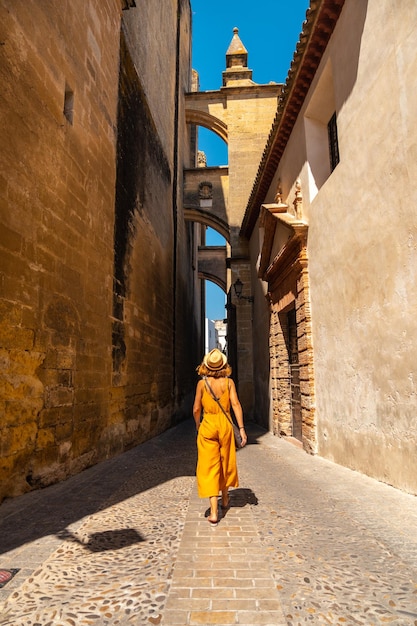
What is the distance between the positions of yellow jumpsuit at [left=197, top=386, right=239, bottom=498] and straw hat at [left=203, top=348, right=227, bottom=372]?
210 mm

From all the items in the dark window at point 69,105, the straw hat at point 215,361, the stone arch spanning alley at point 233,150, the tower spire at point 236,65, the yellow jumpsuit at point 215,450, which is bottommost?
the yellow jumpsuit at point 215,450

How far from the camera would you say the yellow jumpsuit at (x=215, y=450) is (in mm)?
3287

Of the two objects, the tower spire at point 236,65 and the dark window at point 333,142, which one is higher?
the tower spire at point 236,65

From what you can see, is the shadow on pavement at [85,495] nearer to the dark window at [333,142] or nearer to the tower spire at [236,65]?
the dark window at [333,142]

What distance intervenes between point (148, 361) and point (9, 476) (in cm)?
523

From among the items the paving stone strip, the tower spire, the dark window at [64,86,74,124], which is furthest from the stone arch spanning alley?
the paving stone strip

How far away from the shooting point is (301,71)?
21.5 ft

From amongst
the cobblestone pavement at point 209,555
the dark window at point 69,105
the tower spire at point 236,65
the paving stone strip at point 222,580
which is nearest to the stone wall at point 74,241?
the dark window at point 69,105

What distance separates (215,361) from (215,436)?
657mm

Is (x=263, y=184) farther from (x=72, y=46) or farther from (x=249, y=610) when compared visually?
(x=249, y=610)

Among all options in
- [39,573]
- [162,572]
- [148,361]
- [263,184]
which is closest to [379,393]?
[162,572]

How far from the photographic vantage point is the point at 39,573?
2.28m

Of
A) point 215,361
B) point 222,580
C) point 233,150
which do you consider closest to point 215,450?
point 215,361

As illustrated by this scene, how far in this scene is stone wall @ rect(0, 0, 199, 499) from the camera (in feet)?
12.7
